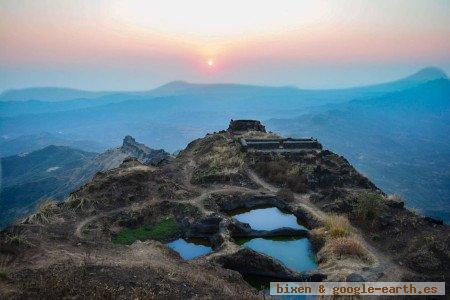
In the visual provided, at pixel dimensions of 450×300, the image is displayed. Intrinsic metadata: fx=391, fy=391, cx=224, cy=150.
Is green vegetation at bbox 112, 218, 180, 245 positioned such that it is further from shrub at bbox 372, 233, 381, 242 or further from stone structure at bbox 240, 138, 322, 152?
stone structure at bbox 240, 138, 322, 152

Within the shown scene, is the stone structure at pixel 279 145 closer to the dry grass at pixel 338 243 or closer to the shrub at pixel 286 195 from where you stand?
the shrub at pixel 286 195

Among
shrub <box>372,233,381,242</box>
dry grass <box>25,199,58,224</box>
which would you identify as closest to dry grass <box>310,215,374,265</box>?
shrub <box>372,233,381,242</box>

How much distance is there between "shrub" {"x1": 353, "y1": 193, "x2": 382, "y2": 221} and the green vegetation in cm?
1333

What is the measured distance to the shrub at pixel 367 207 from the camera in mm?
28141

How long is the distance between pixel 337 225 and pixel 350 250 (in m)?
3.15

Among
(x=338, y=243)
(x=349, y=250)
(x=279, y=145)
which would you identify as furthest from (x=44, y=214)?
(x=279, y=145)

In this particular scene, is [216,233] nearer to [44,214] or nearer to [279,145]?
[44,214]

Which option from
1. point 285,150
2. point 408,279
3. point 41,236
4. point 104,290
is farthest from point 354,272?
point 285,150

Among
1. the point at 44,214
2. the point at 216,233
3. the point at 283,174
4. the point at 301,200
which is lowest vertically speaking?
the point at 301,200

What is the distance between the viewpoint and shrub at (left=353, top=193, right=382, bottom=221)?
28141mm

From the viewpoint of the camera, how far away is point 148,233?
27.8 metres

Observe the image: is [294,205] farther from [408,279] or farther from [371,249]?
[408,279]

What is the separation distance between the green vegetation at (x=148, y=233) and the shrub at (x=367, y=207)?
525 inches

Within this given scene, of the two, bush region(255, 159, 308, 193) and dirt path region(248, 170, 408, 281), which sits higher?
bush region(255, 159, 308, 193)
